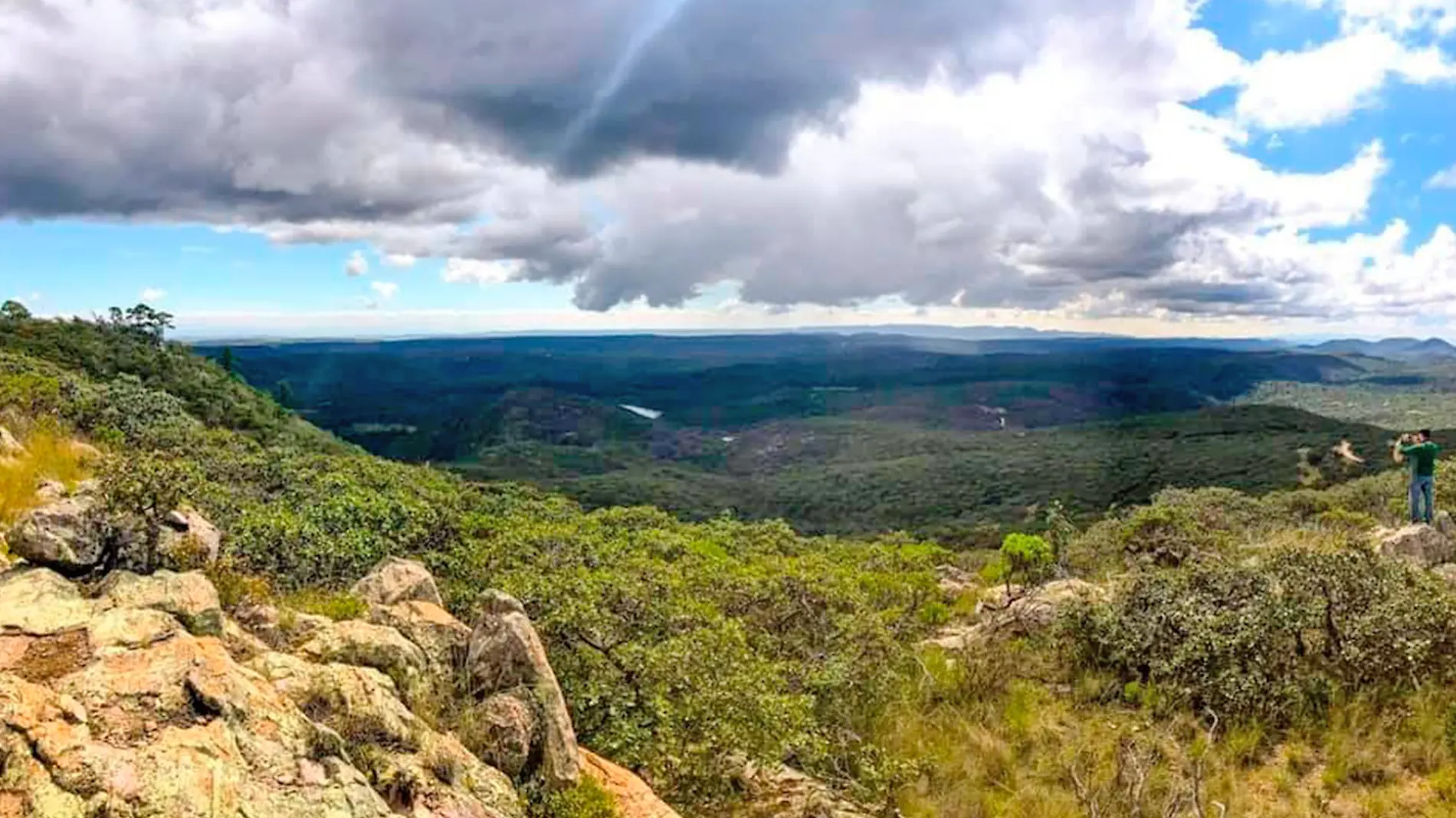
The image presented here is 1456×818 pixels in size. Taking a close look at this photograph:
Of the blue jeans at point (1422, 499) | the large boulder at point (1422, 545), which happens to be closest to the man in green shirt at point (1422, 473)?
the blue jeans at point (1422, 499)

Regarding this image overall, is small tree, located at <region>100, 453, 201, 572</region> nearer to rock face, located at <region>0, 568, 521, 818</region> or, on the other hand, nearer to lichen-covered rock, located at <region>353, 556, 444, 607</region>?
rock face, located at <region>0, 568, 521, 818</region>

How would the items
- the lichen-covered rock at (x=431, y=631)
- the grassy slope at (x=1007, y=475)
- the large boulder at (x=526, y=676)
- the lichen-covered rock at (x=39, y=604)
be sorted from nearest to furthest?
the lichen-covered rock at (x=39, y=604) → the large boulder at (x=526, y=676) → the lichen-covered rock at (x=431, y=631) → the grassy slope at (x=1007, y=475)

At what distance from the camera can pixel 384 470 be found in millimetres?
29359

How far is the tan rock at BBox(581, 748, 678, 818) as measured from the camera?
7.56 metres

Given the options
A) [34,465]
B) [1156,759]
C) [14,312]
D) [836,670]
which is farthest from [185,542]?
[14,312]

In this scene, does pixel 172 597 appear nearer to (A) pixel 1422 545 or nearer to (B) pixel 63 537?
(B) pixel 63 537

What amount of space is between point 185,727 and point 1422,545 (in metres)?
20.1

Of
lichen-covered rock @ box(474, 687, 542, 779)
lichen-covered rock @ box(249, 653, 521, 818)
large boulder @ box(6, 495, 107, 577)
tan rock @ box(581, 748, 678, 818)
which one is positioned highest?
large boulder @ box(6, 495, 107, 577)

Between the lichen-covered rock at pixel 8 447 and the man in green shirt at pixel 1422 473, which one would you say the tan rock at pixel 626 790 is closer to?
the lichen-covered rock at pixel 8 447

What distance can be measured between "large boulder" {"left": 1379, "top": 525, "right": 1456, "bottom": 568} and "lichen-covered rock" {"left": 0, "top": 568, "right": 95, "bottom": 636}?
19.6m

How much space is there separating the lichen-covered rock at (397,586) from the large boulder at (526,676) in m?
1.34

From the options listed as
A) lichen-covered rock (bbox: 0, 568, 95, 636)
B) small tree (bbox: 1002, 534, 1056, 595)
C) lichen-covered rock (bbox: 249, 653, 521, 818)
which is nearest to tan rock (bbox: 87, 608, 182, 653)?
lichen-covered rock (bbox: 0, 568, 95, 636)

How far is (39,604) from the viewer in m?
5.96

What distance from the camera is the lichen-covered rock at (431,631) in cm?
837
